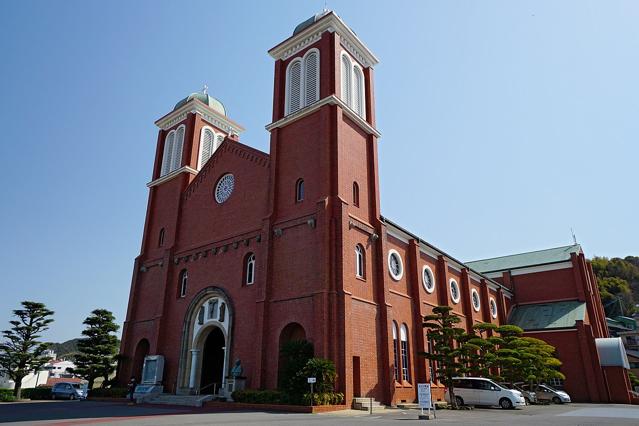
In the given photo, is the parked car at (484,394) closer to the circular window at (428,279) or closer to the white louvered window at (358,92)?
the circular window at (428,279)

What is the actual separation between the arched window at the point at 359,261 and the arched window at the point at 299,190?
12.5 feet

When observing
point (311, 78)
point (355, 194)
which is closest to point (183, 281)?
point (355, 194)

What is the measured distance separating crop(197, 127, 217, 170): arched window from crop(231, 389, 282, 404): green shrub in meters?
17.4

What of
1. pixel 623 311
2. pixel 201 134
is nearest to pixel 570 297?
pixel 201 134

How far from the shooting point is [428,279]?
2864 centimetres

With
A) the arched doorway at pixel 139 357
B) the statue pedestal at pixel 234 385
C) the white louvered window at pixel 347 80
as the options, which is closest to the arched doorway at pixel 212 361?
the statue pedestal at pixel 234 385

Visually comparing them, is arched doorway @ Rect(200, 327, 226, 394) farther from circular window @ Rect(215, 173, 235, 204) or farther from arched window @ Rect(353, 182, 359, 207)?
arched window @ Rect(353, 182, 359, 207)

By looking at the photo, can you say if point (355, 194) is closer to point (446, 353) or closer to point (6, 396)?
point (446, 353)

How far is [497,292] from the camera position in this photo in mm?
40000

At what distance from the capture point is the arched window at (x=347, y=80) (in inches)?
974

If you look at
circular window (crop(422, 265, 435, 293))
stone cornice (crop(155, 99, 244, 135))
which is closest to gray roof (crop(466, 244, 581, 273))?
circular window (crop(422, 265, 435, 293))

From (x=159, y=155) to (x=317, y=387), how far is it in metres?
23.4

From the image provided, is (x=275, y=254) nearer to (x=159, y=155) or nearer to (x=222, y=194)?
(x=222, y=194)

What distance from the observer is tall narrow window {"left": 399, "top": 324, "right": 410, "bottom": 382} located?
74.2ft
